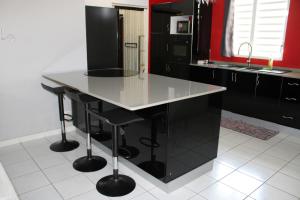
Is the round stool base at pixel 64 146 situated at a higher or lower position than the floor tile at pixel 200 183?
higher

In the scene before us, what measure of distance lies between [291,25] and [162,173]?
3.36 m

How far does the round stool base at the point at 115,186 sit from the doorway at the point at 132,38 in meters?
3.77

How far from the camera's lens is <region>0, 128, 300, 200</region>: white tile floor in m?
2.31

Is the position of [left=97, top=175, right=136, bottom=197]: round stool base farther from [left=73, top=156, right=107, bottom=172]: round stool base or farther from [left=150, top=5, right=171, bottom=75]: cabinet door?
[left=150, top=5, right=171, bottom=75]: cabinet door

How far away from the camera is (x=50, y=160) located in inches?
114

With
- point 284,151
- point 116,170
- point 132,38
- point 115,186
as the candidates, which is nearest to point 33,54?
point 116,170

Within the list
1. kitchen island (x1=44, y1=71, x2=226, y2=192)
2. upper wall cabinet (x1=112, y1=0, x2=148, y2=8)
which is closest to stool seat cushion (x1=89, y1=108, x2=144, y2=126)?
kitchen island (x1=44, y1=71, x2=226, y2=192)

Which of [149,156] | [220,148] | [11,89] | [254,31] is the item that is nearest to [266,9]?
[254,31]

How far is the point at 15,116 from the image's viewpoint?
324 centimetres

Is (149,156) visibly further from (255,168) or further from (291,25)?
(291,25)

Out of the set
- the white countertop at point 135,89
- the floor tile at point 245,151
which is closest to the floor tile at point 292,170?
the floor tile at point 245,151

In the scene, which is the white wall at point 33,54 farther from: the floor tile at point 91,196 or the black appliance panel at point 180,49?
the black appliance panel at point 180,49

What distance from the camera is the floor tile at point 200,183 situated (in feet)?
7.94

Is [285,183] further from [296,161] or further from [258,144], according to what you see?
Answer: [258,144]
